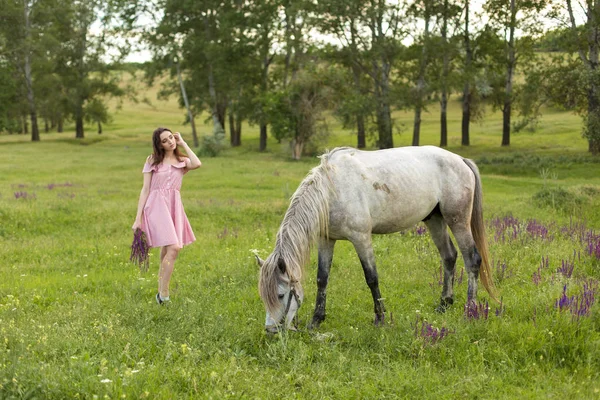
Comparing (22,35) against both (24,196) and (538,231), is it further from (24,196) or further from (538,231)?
(538,231)

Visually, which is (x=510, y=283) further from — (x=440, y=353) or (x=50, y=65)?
(x=50, y=65)

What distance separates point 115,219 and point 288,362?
9.97 metres

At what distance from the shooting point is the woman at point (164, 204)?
297 inches

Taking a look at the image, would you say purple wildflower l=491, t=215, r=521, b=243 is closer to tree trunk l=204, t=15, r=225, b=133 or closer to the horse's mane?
the horse's mane

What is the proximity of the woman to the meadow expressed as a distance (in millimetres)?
706

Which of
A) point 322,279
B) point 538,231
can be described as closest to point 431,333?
point 322,279

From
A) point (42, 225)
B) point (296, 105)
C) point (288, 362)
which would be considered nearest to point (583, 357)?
point (288, 362)

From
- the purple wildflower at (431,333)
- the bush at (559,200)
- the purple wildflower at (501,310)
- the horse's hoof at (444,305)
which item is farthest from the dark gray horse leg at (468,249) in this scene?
the bush at (559,200)

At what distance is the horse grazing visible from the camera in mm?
6094

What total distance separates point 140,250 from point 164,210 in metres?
1.55

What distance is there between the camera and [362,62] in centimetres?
3959

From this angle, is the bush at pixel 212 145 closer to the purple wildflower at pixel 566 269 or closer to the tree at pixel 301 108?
the tree at pixel 301 108

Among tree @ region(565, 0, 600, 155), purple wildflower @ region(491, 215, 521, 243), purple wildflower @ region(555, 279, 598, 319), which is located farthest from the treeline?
purple wildflower @ region(555, 279, 598, 319)

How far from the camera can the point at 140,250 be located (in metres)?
8.82
